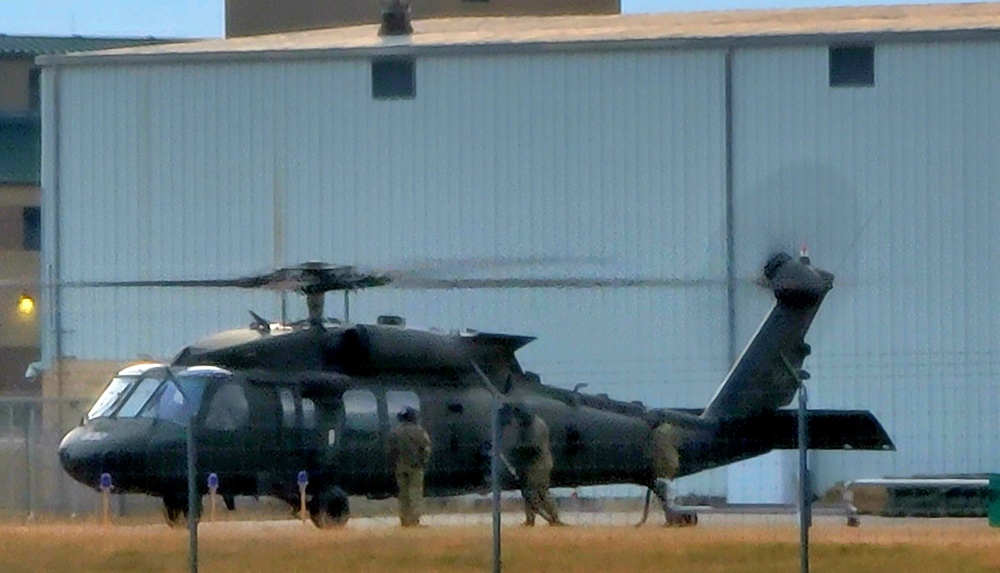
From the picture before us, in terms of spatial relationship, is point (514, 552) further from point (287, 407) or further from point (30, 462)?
point (30, 462)

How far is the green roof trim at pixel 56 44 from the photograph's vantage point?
6875 cm

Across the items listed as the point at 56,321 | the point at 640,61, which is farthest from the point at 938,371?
the point at 56,321

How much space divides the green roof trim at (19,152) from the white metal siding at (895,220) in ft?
115

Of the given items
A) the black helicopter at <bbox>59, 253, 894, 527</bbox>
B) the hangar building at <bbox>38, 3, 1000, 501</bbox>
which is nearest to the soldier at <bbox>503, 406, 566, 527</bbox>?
the black helicopter at <bbox>59, 253, 894, 527</bbox>

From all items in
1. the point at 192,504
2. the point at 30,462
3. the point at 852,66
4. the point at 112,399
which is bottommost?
the point at 30,462

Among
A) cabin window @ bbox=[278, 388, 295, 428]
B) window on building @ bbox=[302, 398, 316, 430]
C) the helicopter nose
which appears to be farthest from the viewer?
window on building @ bbox=[302, 398, 316, 430]

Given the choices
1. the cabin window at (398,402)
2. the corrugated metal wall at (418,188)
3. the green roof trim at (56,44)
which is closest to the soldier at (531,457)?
the cabin window at (398,402)

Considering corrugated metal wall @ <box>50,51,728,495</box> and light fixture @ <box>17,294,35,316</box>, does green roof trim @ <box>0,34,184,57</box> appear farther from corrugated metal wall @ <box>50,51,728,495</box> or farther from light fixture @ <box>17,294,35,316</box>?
corrugated metal wall @ <box>50,51,728,495</box>

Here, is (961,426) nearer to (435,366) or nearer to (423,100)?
(423,100)

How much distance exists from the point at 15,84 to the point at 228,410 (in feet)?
164

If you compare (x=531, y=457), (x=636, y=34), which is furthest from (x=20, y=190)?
(x=531, y=457)

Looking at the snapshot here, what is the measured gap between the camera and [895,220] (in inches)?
1339

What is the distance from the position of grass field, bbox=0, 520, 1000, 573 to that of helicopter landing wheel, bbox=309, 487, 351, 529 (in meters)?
2.77

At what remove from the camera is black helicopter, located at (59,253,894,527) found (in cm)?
2111
